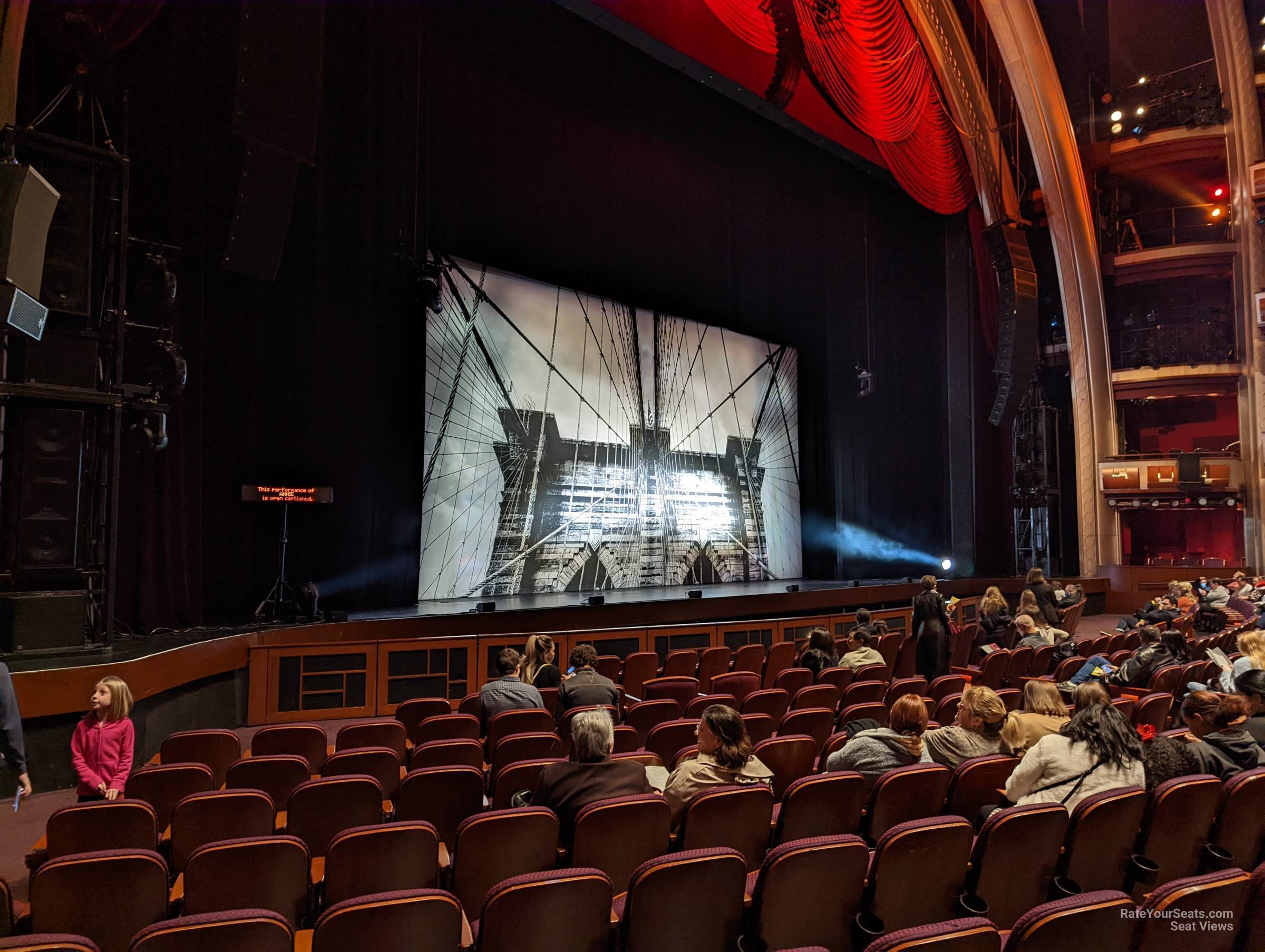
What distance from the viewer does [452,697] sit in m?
8.05

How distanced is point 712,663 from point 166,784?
16.2ft

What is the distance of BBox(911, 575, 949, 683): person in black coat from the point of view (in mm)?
7340

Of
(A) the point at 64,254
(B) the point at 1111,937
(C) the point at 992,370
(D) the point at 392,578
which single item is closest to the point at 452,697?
(D) the point at 392,578

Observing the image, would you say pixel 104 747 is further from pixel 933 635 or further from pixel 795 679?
pixel 933 635

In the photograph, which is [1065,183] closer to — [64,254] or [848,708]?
[848,708]

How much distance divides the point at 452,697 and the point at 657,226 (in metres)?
8.48

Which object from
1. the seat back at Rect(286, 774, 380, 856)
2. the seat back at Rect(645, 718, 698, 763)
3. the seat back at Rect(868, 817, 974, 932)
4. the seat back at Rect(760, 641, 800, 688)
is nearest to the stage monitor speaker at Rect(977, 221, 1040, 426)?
the seat back at Rect(760, 641, 800, 688)

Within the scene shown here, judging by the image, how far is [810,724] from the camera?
4496mm

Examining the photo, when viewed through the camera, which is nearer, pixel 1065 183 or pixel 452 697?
pixel 452 697

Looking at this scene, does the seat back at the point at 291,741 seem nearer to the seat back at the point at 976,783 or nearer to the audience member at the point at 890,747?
the audience member at the point at 890,747

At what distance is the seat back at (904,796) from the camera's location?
9.99 feet

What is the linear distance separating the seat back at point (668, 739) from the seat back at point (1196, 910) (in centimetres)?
244

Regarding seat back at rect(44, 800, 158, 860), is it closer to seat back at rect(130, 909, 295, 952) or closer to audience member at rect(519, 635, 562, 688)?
seat back at rect(130, 909, 295, 952)

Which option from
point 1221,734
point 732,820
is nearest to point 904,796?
point 732,820
